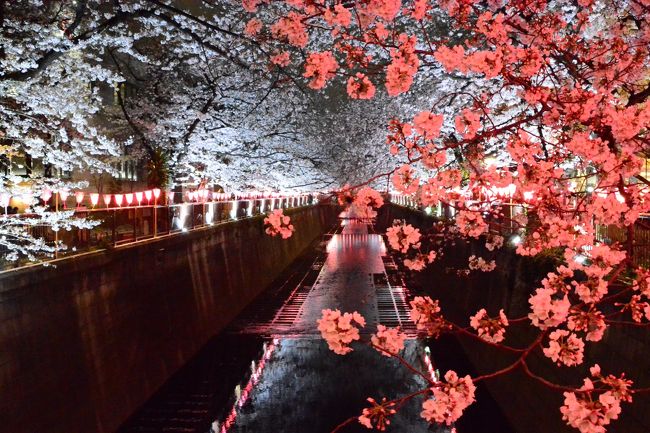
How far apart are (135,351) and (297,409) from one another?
3.95 m

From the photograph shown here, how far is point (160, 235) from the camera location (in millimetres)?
16219

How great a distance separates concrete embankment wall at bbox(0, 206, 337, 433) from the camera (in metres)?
9.11

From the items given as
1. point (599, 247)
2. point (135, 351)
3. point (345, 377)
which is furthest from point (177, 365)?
point (599, 247)

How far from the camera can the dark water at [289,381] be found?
13422 millimetres

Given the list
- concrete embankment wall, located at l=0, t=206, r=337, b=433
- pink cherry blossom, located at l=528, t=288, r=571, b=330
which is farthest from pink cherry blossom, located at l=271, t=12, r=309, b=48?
concrete embankment wall, located at l=0, t=206, r=337, b=433

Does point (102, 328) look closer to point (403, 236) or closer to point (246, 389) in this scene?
point (246, 389)

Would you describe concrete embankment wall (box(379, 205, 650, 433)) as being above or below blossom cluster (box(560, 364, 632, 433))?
below

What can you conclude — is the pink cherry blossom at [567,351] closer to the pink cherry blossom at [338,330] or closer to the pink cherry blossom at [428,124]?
the pink cherry blossom at [338,330]

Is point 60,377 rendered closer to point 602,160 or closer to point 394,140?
point 394,140

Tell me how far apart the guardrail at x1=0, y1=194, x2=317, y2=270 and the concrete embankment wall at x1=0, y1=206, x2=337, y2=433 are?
0.27 metres

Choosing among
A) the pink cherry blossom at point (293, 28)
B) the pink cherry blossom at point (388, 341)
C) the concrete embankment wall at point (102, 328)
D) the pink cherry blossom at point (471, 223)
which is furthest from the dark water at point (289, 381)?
the pink cherry blossom at point (293, 28)

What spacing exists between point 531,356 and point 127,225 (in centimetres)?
882

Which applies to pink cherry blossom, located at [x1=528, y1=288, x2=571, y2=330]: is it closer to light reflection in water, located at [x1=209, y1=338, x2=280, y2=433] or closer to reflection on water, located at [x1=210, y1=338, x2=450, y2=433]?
reflection on water, located at [x1=210, y1=338, x2=450, y2=433]

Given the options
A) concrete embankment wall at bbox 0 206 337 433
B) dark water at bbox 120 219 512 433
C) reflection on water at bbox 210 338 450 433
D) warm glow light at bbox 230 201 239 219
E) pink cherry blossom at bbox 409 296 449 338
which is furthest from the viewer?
warm glow light at bbox 230 201 239 219
